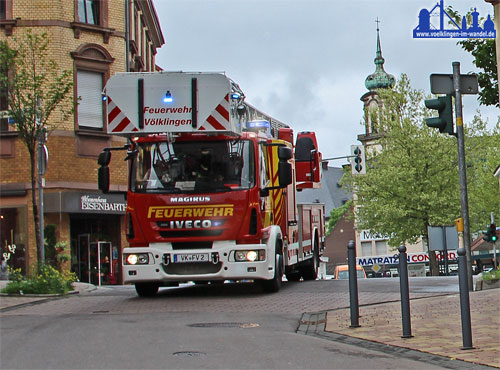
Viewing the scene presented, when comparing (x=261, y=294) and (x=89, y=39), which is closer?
(x=261, y=294)

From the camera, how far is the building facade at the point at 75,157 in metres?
32.8

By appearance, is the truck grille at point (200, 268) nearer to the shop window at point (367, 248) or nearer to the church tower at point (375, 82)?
the church tower at point (375, 82)

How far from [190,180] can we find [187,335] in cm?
556

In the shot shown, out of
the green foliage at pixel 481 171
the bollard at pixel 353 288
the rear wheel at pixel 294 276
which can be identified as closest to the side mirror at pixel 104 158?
the bollard at pixel 353 288

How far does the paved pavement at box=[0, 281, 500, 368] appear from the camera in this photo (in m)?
8.89

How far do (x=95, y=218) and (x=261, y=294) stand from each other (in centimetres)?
1905

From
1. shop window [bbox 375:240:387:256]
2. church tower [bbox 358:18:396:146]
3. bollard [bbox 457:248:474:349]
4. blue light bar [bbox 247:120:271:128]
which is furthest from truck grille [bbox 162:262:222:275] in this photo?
church tower [bbox 358:18:396:146]

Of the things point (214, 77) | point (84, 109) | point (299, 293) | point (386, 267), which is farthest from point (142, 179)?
point (386, 267)

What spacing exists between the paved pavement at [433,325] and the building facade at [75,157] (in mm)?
17540

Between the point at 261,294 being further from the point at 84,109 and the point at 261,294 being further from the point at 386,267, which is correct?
the point at 386,267

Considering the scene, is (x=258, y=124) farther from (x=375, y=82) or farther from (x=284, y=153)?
(x=375, y=82)

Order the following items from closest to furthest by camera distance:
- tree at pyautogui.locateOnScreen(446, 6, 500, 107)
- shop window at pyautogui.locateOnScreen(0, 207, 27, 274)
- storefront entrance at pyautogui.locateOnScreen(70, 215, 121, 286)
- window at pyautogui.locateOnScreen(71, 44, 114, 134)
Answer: tree at pyautogui.locateOnScreen(446, 6, 500, 107) < shop window at pyautogui.locateOnScreen(0, 207, 27, 274) < window at pyautogui.locateOnScreen(71, 44, 114, 134) < storefront entrance at pyautogui.locateOnScreen(70, 215, 121, 286)

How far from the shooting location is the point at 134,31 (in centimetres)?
Result: 3878

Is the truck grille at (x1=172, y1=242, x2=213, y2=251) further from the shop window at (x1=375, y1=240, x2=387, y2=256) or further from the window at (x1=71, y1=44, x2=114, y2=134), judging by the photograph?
the shop window at (x1=375, y1=240, x2=387, y2=256)
